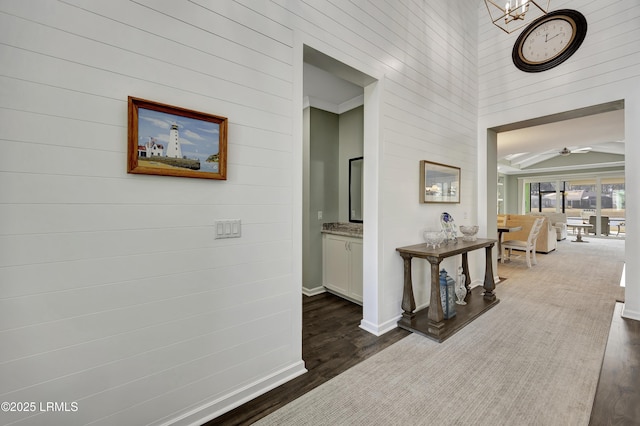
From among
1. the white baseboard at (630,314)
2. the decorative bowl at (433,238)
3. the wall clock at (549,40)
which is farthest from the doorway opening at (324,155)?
the white baseboard at (630,314)

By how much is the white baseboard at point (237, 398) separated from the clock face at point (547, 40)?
4.60m

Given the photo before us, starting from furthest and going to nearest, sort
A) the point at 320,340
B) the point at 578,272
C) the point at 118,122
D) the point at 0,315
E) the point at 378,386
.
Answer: the point at 578,272
the point at 320,340
the point at 378,386
the point at 118,122
the point at 0,315

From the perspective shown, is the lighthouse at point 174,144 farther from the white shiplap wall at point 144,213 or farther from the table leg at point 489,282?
the table leg at point 489,282

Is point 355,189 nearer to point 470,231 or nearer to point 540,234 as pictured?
point 470,231

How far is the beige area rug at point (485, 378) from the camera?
162 cm

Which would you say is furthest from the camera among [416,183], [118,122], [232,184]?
[416,183]

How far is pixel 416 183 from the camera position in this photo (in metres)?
3.06

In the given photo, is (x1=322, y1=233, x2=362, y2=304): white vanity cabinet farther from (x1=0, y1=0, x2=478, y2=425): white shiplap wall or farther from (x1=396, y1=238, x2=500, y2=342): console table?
(x1=0, y1=0, x2=478, y2=425): white shiplap wall

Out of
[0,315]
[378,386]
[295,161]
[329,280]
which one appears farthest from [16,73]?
[329,280]

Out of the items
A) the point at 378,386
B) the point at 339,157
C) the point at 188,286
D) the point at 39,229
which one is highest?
the point at 339,157

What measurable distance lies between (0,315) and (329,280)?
309 centimetres

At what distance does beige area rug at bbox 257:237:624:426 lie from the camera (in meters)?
1.62

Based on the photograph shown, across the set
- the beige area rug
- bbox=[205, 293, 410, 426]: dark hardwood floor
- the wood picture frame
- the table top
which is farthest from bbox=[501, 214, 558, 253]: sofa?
bbox=[205, 293, 410, 426]: dark hardwood floor

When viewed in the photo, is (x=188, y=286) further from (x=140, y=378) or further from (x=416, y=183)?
(x=416, y=183)
